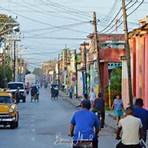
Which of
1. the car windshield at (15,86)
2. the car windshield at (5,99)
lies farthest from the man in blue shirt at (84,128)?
the car windshield at (15,86)

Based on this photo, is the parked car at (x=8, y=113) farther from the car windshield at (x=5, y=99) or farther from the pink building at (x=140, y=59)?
the pink building at (x=140, y=59)

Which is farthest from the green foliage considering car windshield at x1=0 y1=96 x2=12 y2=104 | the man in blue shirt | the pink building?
the man in blue shirt

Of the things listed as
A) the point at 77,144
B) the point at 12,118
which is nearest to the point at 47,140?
the point at 12,118

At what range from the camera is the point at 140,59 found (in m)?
48.1

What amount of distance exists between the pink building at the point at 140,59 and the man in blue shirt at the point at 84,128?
28.2 metres

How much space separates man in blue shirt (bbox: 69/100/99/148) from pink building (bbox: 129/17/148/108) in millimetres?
28207

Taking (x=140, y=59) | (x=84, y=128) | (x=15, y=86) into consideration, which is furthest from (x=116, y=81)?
(x=84, y=128)

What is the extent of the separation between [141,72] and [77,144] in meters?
32.6

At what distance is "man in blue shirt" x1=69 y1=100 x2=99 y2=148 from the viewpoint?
15297mm

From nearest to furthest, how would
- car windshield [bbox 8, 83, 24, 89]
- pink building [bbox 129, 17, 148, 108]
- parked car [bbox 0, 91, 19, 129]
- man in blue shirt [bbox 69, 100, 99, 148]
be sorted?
man in blue shirt [bbox 69, 100, 99, 148] → parked car [bbox 0, 91, 19, 129] → pink building [bbox 129, 17, 148, 108] → car windshield [bbox 8, 83, 24, 89]

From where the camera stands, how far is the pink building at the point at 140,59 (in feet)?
148

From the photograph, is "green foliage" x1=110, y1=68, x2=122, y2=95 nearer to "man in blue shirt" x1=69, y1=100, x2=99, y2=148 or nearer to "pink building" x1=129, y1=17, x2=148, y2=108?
"pink building" x1=129, y1=17, x2=148, y2=108

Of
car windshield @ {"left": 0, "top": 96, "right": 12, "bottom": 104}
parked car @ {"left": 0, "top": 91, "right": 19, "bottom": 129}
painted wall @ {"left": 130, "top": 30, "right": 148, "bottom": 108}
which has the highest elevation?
painted wall @ {"left": 130, "top": 30, "right": 148, "bottom": 108}

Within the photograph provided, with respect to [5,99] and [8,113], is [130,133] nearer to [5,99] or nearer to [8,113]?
[8,113]
